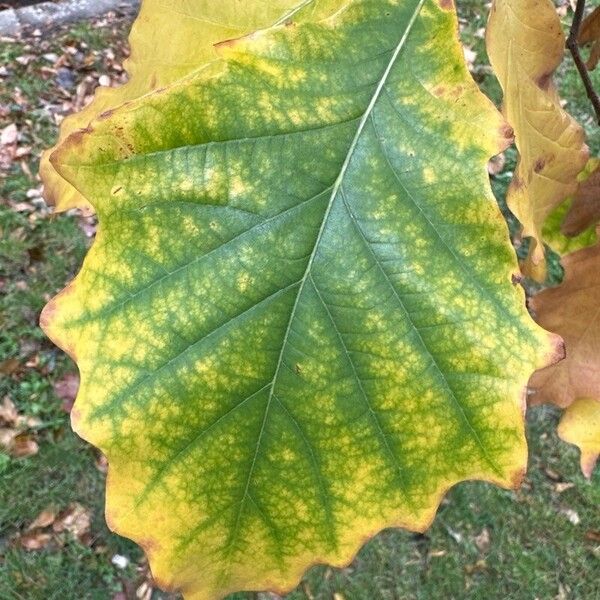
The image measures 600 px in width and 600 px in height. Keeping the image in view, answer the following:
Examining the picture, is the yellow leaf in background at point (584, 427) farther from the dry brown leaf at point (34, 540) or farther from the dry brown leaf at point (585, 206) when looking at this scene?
the dry brown leaf at point (34, 540)

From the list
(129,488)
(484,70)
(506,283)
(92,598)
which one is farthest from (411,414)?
(484,70)

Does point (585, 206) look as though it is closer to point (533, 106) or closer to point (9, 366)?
point (533, 106)

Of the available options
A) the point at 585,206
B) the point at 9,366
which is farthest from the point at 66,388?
the point at 585,206

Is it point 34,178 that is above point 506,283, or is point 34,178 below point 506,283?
below

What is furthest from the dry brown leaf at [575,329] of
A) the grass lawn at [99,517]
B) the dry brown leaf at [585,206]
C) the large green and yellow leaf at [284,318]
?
the grass lawn at [99,517]

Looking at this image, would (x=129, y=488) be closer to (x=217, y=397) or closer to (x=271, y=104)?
(x=217, y=397)

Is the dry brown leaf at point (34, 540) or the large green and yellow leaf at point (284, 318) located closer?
the large green and yellow leaf at point (284, 318)
